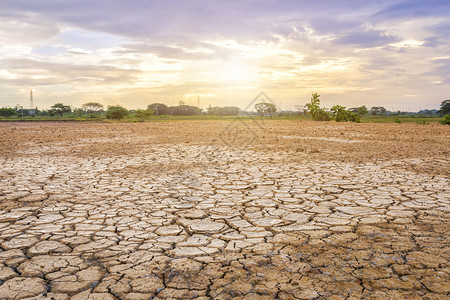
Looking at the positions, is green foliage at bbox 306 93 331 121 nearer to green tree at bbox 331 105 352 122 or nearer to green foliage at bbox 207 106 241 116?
green tree at bbox 331 105 352 122

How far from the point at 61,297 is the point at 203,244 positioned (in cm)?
127

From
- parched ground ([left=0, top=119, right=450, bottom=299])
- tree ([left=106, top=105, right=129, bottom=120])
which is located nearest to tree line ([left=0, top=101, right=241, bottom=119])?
tree ([left=106, top=105, right=129, bottom=120])

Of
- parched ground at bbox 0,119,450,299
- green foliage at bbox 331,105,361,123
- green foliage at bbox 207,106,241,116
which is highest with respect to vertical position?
green foliage at bbox 207,106,241,116

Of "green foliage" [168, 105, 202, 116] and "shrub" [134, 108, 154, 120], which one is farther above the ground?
"green foliage" [168, 105, 202, 116]

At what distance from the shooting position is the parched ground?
2.46 metres

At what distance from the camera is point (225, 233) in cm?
349

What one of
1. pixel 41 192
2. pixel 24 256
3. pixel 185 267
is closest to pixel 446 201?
pixel 185 267

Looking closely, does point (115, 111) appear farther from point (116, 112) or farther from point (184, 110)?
point (184, 110)

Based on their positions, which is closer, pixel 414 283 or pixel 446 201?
pixel 414 283

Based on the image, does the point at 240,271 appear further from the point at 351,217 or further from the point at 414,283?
the point at 351,217

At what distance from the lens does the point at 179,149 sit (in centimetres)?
1048

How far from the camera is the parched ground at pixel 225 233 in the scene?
2463mm

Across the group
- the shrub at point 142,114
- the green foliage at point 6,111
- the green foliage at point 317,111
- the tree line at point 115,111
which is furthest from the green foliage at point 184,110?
the green foliage at point 317,111

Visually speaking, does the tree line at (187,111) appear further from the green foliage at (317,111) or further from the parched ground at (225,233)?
the parched ground at (225,233)
